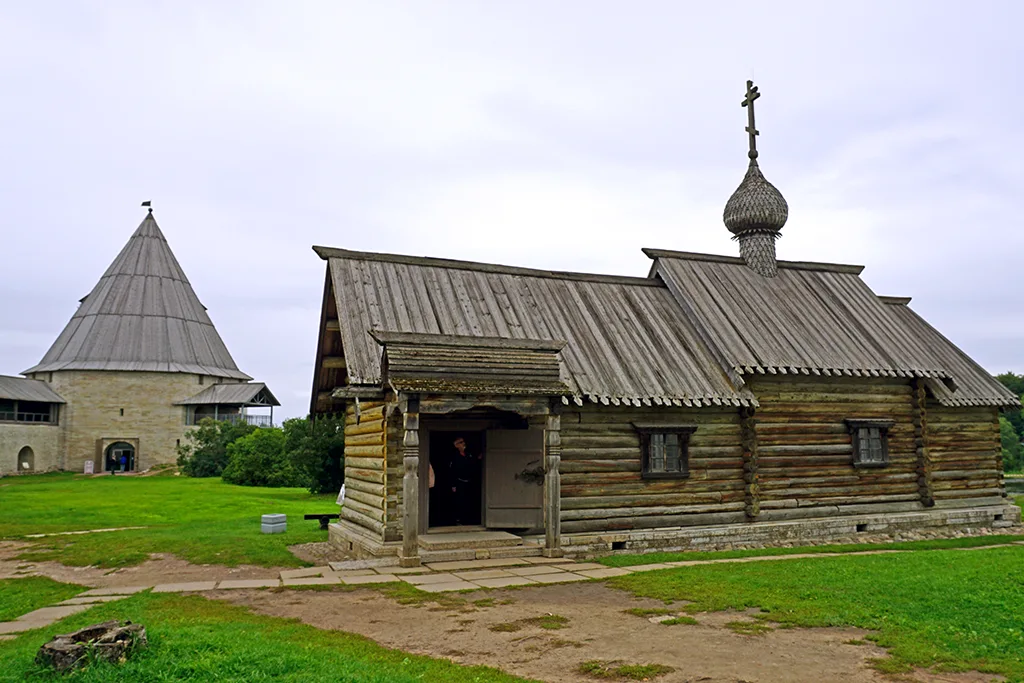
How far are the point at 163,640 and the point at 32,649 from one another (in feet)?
4.53

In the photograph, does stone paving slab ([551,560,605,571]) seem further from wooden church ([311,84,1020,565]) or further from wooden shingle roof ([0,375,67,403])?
wooden shingle roof ([0,375,67,403])

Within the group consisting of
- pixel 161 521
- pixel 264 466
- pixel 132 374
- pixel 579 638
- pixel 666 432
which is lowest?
pixel 161 521

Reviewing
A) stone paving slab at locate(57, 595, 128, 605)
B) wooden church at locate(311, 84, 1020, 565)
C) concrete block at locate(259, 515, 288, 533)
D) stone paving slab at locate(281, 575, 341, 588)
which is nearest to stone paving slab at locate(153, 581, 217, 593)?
stone paving slab at locate(57, 595, 128, 605)

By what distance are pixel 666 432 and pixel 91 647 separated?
1183cm

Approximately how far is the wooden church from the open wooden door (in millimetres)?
28

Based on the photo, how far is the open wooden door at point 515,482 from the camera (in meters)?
15.0

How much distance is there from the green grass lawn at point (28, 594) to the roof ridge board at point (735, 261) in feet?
49.2

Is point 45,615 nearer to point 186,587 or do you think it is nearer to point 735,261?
point 186,587

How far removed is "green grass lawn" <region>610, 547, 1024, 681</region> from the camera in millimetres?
7410

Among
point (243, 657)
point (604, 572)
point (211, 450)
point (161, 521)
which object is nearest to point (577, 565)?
point (604, 572)

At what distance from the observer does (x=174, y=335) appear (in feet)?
197

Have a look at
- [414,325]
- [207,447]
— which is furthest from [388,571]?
[207,447]

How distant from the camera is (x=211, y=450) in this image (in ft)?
158

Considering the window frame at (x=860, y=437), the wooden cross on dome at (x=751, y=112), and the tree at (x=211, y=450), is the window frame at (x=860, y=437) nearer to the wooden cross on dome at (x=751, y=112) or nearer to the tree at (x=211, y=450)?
the wooden cross on dome at (x=751, y=112)
